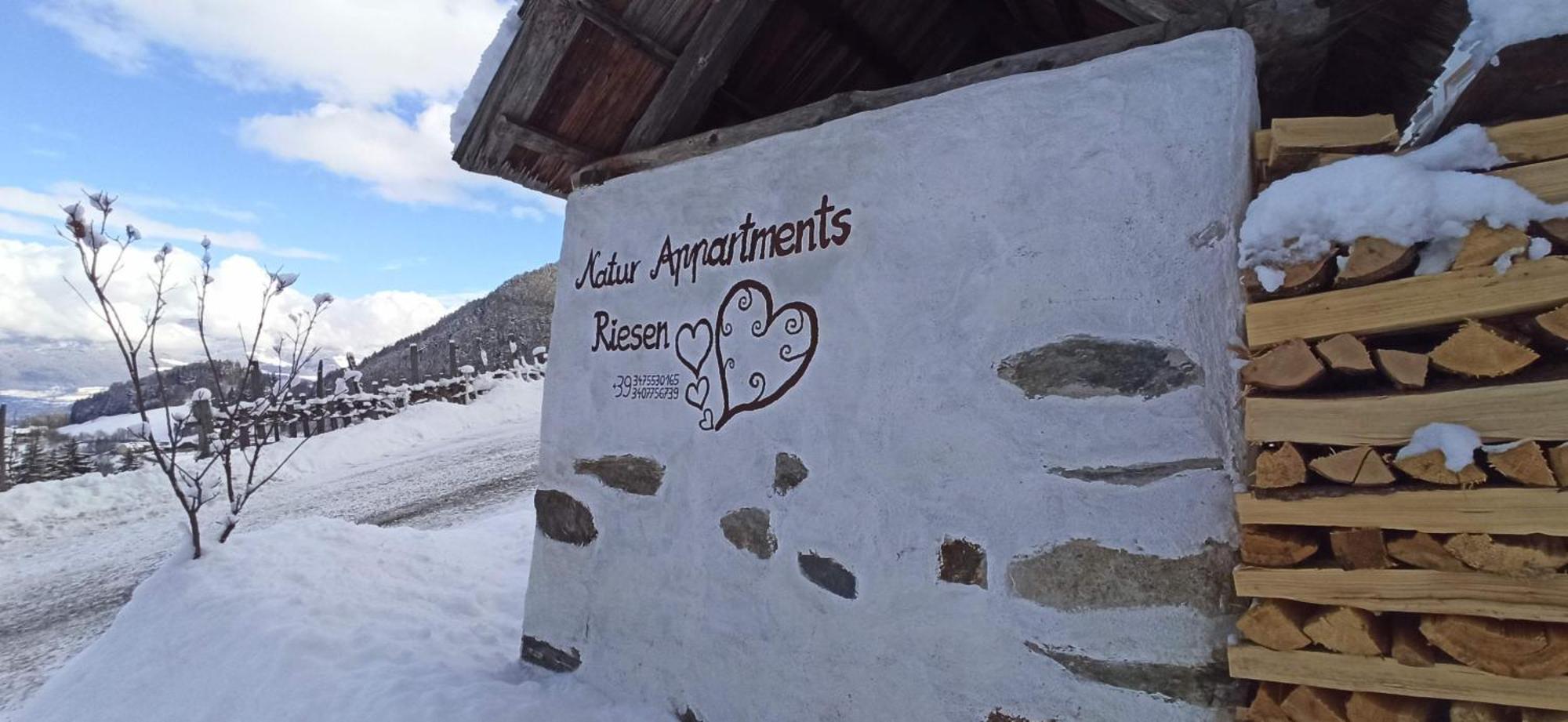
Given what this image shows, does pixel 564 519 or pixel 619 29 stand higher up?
pixel 619 29

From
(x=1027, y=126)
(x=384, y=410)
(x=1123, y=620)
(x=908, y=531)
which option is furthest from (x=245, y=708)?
(x=384, y=410)

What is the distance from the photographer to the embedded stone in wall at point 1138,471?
1763mm

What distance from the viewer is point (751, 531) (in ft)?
8.46

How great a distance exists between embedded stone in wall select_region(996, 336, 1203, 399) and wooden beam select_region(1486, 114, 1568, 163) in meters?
0.68

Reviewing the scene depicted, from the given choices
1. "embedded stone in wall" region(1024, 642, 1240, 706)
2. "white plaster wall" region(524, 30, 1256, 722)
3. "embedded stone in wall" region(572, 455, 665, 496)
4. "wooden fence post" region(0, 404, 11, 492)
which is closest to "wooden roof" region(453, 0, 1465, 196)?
"white plaster wall" region(524, 30, 1256, 722)

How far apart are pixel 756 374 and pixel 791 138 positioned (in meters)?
0.85

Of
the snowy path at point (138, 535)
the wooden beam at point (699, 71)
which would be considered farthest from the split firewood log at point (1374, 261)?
the snowy path at point (138, 535)

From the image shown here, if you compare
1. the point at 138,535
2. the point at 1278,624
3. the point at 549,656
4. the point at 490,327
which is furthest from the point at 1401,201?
the point at 490,327

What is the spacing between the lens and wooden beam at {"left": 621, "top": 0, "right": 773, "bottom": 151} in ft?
9.86

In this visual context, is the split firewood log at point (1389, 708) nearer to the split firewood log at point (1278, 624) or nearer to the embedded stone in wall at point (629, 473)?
the split firewood log at point (1278, 624)

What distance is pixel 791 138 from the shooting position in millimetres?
2633

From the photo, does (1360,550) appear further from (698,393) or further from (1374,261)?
(698,393)

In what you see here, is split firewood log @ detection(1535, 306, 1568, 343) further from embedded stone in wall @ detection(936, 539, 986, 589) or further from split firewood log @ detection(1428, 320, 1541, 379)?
embedded stone in wall @ detection(936, 539, 986, 589)

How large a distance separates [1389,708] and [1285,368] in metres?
0.70
